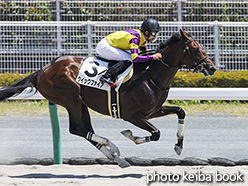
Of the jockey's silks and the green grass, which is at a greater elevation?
the jockey's silks

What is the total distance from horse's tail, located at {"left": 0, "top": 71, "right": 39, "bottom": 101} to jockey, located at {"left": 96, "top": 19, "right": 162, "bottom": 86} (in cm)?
84

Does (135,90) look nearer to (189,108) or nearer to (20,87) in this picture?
(20,87)

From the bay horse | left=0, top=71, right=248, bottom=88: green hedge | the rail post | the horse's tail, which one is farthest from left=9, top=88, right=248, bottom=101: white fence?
left=0, top=71, right=248, bottom=88: green hedge

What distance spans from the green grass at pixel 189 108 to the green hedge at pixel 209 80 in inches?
15.6

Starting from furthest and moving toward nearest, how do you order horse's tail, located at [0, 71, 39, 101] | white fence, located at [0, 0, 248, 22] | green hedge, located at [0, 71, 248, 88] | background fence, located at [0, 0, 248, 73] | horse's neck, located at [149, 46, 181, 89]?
white fence, located at [0, 0, 248, 22]
background fence, located at [0, 0, 248, 73]
green hedge, located at [0, 71, 248, 88]
horse's tail, located at [0, 71, 39, 101]
horse's neck, located at [149, 46, 181, 89]

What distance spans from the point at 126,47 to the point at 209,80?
17.9ft

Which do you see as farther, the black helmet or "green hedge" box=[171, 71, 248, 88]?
"green hedge" box=[171, 71, 248, 88]

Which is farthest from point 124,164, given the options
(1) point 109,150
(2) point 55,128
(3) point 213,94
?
(3) point 213,94

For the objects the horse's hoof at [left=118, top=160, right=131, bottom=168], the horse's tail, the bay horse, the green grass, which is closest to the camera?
the horse's hoof at [left=118, top=160, right=131, bottom=168]

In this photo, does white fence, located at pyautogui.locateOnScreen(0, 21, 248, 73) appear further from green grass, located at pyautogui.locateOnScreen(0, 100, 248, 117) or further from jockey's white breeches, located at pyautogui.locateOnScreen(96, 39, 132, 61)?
jockey's white breeches, located at pyautogui.locateOnScreen(96, 39, 132, 61)

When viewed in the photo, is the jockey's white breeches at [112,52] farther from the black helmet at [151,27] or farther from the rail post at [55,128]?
the rail post at [55,128]

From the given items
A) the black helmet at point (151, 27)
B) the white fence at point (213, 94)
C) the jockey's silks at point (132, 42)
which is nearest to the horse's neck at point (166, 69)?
the jockey's silks at point (132, 42)

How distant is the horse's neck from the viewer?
5.74m

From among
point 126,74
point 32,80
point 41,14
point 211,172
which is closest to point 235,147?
point 211,172
